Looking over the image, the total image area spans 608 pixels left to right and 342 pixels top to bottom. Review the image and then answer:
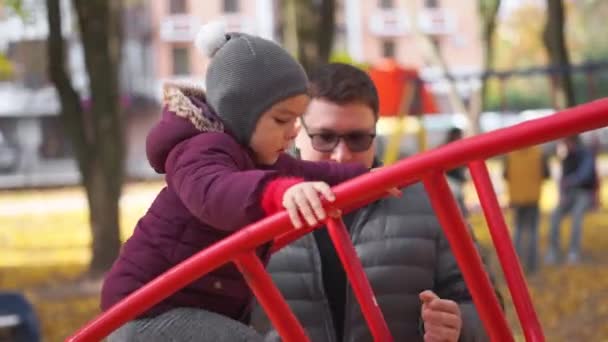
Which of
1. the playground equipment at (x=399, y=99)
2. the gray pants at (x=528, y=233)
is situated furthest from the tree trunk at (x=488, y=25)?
the gray pants at (x=528, y=233)

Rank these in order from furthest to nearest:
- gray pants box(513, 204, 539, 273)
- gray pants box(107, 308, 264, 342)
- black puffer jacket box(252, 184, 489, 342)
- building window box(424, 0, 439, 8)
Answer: building window box(424, 0, 439, 8) < gray pants box(513, 204, 539, 273) < black puffer jacket box(252, 184, 489, 342) < gray pants box(107, 308, 264, 342)

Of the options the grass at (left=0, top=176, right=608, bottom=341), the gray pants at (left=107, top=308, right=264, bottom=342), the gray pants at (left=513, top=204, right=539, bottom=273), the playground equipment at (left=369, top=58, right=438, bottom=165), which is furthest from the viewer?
the playground equipment at (left=369, top=58, right=438, bottom=165)

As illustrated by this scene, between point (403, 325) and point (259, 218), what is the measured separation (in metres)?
0.84

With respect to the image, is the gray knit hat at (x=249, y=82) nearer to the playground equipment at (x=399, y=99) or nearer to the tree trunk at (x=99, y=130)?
the tree trunk at (x=99, y=130)

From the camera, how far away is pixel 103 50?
42.7ft

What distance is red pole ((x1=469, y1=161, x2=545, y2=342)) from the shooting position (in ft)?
5.36

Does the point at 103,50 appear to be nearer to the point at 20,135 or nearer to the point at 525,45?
the point at 20,135

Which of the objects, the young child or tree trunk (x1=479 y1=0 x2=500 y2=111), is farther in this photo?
tree trunk (x1=479 y1=0 x2=500 y2=111)

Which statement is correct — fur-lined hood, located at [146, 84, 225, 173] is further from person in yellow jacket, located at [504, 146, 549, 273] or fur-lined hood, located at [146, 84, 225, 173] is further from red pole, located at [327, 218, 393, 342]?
person in yellow jacket, located at [504, 146, 549, 273]

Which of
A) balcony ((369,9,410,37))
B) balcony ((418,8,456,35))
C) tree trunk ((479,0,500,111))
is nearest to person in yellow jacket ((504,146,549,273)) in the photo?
tree trunk ((479,0,500,111))

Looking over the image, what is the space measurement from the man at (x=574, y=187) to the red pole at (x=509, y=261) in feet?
36.8

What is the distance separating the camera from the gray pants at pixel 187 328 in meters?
1.74

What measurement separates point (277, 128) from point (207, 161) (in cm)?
15

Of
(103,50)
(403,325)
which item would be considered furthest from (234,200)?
(103,50)
